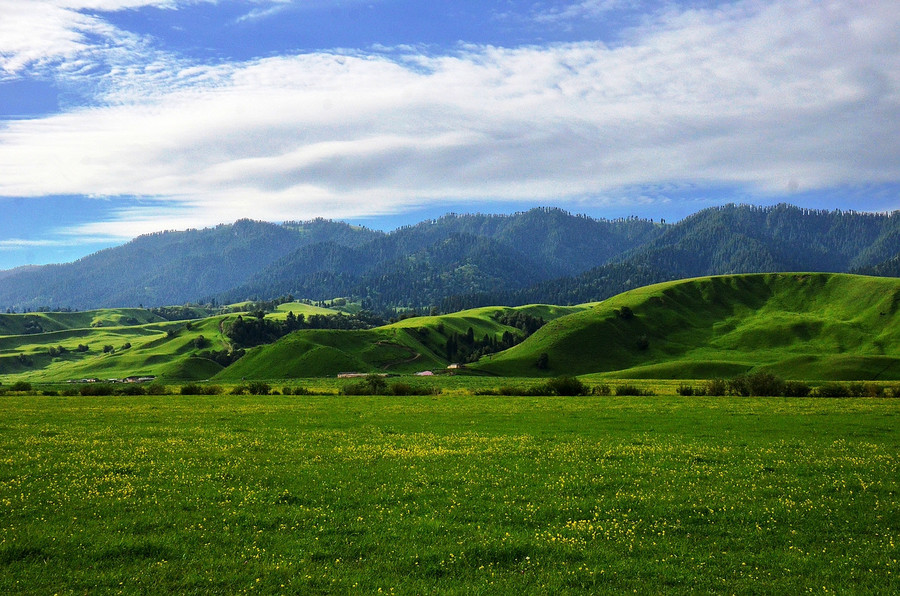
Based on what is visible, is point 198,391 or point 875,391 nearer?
point 875,391

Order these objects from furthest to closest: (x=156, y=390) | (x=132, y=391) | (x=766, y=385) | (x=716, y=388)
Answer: (x=156, y=390) → (x=132, y=391) → (x=716, y=388) → (x=766, y=385)

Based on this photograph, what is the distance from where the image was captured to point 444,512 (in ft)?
65.9

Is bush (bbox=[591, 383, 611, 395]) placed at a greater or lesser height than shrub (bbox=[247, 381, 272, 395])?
lesser

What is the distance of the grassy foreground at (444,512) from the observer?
1500cm

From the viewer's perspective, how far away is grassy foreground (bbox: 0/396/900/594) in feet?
49.2

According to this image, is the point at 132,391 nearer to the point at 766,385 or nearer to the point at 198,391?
the point at 198,391

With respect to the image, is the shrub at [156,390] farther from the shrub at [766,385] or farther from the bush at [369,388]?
the shrub at [766,385]

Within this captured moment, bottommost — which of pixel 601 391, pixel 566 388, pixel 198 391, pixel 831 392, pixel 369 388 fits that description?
pixel 831 392

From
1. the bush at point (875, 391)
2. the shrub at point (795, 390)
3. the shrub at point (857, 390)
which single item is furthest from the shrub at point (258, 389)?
the bush at point (875, 391)

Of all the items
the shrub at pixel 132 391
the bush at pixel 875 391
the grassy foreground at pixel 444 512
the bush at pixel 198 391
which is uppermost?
the grassy foreground at pixel 444 512

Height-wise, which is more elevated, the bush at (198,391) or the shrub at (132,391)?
the shrub at (132,391)

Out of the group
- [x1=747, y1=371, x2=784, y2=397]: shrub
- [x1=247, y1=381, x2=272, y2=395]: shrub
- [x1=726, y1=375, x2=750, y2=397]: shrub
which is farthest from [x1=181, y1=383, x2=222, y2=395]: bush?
[x1=747, y1=371, x2=784, y2=397]: shrub

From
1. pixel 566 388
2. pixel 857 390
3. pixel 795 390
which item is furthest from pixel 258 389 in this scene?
pixel 857 390

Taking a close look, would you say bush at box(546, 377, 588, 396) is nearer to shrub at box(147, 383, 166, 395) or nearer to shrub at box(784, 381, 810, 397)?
shrub at box(784, 381, 810, 397)
